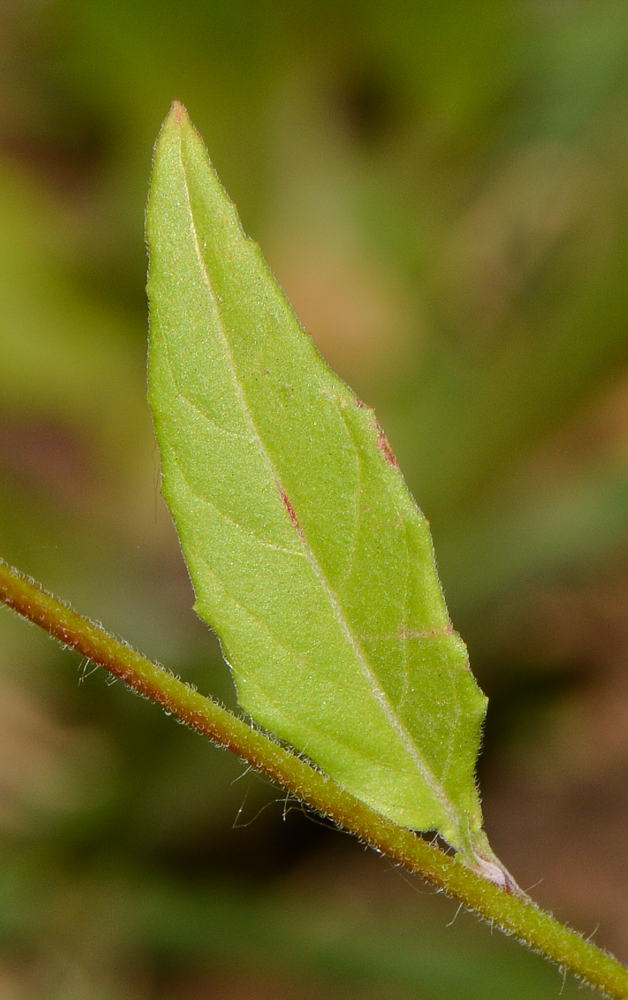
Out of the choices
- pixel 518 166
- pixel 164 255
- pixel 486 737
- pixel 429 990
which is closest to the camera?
pixel 164 255

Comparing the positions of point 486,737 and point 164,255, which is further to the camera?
point 486,737

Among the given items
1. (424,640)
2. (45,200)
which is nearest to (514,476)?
(45,200)

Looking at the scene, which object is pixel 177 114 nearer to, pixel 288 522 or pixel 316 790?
pixel 288 522

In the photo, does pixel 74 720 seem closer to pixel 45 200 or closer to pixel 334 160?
pixel 45 200

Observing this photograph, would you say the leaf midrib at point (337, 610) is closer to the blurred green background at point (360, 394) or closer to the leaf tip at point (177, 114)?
the leaf tip at point (177, 114)

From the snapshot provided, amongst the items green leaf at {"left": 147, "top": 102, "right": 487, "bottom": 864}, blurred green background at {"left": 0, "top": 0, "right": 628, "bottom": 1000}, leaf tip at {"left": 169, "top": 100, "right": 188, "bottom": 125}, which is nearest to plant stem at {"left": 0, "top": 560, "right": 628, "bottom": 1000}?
green leaf at {"left": 147, "top": 102, "right": 487, "bottom": 864}

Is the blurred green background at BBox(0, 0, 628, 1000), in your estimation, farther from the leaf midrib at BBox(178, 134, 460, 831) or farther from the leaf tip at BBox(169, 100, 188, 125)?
the leaf tip at BBox(169, 100, 188, 125)

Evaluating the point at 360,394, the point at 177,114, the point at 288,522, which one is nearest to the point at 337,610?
the point at 288,522
